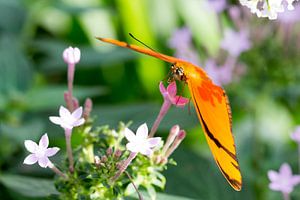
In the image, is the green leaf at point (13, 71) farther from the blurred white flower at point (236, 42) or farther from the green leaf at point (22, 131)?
the blurred white flower at point (236, 42)

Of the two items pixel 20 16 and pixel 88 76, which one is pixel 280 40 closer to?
pixel 20 16

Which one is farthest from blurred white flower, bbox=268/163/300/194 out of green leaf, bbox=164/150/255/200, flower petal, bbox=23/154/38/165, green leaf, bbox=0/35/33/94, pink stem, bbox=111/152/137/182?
green leaf, bbox=0/35/33/94

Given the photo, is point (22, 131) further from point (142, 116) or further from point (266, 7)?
point (266, 7)

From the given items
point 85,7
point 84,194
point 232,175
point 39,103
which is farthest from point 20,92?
point 232,175

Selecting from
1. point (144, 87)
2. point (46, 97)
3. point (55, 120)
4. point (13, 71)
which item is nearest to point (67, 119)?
point (55, 120)

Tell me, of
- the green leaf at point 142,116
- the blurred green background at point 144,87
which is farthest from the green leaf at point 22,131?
the green leaf at point 142,116
